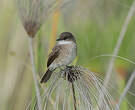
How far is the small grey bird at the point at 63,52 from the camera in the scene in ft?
10.4

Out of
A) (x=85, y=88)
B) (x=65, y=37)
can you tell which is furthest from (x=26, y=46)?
(x=85, y=88)

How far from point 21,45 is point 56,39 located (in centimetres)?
107

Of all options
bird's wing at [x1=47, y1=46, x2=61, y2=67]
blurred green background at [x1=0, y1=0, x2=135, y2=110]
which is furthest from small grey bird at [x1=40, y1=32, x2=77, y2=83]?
blurred green background at [x1=0, y1=0, x2=135, y2=110]

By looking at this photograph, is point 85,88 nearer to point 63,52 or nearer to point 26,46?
point 63,52

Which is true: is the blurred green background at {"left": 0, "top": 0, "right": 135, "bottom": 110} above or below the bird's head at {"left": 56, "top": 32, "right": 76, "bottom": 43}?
below

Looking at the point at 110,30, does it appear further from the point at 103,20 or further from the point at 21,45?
the point at 21,45

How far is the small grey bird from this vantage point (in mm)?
3156

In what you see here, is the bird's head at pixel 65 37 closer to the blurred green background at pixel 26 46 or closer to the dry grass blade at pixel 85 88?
the blurred green background at pixel 26 46

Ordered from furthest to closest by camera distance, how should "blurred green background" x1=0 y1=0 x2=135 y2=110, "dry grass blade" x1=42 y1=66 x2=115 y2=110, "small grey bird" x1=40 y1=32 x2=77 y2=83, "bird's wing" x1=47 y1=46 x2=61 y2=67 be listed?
"blurred green background" x1=0 y1=0 x2=135 y2=110
"bird's wing" x1=47 y1=46 x2=61 y2=67
"small grey bird" x1=40 y1=32 x2=77 y2=83
"dry grass blade" x1=42 y1=66 x2=115 y2=110

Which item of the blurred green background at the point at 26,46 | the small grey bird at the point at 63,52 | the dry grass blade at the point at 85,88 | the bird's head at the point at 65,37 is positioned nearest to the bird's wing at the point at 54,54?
the small grey bird at the point at 63,52

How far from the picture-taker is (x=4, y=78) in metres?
3.95

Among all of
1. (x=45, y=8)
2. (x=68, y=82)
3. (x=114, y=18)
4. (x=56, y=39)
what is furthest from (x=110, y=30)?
(x=68, y=82)

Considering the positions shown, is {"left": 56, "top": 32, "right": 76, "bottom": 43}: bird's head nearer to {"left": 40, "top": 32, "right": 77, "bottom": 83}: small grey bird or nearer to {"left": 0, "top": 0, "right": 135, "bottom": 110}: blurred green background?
{"left": 40, "top": 32, "right": 77, "bottom": 83}: small grey bird

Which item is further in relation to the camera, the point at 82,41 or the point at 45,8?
the point at 82,41
